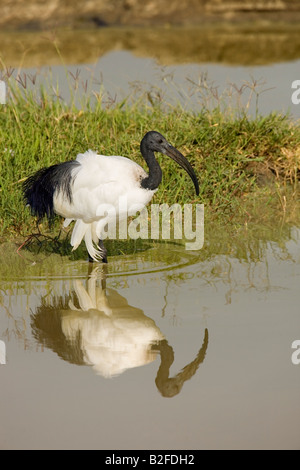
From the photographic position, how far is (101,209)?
621cm

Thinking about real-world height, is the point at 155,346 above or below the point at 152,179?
below

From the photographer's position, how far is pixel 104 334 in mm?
4848

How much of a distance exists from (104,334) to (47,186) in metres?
1.91

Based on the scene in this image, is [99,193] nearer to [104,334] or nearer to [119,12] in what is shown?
[104,334]

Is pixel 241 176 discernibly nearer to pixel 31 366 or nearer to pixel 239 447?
pixel 31 366

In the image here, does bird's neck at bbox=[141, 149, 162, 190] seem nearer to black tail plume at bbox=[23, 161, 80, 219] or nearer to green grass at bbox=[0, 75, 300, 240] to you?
black tail plume at bbox=[23, 161, 80, 219]

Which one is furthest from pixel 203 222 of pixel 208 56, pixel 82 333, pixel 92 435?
pixel 208 56

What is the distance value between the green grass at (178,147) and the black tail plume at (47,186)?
1.33 feet

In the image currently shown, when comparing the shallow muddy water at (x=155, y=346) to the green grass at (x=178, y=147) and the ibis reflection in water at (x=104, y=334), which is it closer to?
the ibis reflection in water at (x=104, y=334)

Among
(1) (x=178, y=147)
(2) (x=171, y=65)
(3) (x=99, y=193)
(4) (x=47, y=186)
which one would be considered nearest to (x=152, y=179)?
(3) (x=99, y=193)

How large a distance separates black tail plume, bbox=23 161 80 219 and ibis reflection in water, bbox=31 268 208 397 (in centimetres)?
86

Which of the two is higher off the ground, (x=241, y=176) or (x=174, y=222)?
(x=241, y=176)

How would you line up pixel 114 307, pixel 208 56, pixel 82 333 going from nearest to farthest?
pixel 82 333
pixel 114 307
pixel 208 56

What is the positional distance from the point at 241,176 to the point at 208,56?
8.37 m
